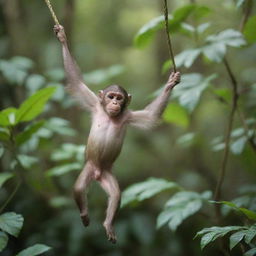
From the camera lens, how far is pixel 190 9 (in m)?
3.82

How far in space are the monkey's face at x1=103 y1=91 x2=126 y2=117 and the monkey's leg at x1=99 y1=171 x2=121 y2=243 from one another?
1.64 ft

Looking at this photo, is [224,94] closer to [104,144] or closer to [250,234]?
[104,144]

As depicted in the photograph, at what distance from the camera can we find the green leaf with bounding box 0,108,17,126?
3.59 meters

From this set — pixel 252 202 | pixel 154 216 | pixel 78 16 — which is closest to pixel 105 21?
pixel 78 16

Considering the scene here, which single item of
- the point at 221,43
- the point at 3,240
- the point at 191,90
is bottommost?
the point at 3,240

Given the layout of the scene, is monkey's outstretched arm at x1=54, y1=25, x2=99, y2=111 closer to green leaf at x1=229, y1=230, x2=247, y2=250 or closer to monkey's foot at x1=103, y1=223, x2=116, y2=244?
monkey's foot at x1=103, y1=223, x2=116, y2=244

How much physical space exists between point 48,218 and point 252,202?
140 inches

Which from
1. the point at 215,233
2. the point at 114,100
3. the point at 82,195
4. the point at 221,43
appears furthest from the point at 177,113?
the point at 215,233

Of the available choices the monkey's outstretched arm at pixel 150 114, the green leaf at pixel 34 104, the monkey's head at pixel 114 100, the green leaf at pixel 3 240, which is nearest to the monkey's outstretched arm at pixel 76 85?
the monkey's head at pixel 114 100

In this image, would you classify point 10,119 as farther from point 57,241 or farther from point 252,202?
point 57,241

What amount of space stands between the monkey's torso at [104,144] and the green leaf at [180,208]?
74 cm

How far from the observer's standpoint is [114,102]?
3482 millimetres

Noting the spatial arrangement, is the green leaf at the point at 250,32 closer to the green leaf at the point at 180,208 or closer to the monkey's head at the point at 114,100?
the monkey's head at the point at 114,100

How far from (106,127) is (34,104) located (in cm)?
69
